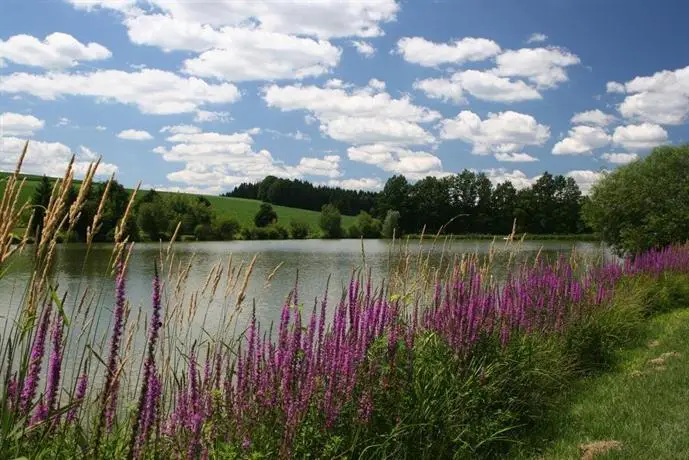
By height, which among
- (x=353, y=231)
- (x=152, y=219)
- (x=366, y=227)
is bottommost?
(x=353, y=231)

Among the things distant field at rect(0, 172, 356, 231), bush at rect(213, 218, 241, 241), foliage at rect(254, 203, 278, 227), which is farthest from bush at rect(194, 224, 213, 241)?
foliage at rect(254, 203, 278, 227)

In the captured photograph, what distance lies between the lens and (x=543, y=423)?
6203 mm

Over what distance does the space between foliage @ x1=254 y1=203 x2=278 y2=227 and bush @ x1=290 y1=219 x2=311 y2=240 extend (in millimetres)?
4388

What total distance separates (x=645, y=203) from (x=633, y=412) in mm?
20228

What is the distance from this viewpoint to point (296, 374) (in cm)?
417

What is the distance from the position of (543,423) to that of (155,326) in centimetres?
521

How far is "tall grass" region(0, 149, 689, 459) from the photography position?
→ 2.89 meters

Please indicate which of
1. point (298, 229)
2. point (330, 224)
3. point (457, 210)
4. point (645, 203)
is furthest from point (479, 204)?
point (645, 203)

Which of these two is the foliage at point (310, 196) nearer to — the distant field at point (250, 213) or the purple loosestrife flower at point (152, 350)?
the distant field at point (250, 213)

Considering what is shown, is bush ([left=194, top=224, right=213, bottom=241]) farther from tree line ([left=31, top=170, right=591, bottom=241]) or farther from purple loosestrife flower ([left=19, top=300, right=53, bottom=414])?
purple loosestrife flower ([left=19, top=300, right=53, bottom=414])

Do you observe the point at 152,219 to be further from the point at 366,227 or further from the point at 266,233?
the point at 366,227

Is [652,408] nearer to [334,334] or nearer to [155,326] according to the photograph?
[334,334]

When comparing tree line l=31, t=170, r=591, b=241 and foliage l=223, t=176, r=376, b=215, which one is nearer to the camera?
tree line l=31, t=170, r=591, b=241

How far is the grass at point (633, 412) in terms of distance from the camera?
5.39 meters
